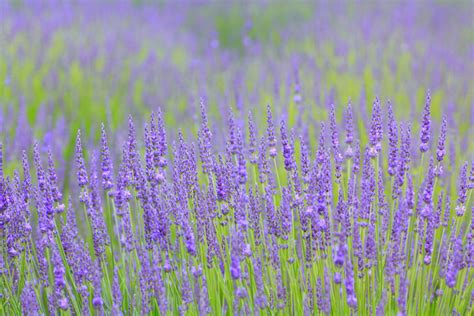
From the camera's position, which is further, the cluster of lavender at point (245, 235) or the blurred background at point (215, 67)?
the blurred background at point (215, 67)

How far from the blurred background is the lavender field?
1.2 inches

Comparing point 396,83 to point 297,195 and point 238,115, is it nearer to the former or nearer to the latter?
point 238,115

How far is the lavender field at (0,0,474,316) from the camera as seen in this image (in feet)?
7.84

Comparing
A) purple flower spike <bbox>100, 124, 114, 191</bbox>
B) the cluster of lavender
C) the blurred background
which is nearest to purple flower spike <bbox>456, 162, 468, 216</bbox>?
the cluster of lavender

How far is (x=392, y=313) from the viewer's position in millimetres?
2467

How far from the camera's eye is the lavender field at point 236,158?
239 cm

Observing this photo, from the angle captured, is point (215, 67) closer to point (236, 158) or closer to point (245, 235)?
point (236, 158)

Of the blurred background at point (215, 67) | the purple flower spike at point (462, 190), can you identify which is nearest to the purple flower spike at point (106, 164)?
the purple flower spike at point (462, 190)

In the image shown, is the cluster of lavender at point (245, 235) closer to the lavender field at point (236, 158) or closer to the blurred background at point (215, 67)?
the lavender field at point (236, 158)

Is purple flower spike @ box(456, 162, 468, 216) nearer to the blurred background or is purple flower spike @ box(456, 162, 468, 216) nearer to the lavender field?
the lavender field

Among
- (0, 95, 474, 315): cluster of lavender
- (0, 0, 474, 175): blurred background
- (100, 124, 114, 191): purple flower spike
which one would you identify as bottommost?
(0, 95, 474, 315): cluster of lavender

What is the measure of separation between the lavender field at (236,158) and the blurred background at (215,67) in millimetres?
31

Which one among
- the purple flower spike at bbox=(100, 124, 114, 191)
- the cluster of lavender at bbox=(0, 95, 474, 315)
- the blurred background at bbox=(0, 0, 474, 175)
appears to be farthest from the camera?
the blurred background at bbox=(0, 0, 474, 175)

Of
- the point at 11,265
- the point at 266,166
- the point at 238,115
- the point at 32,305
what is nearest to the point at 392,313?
the point at 266,166
